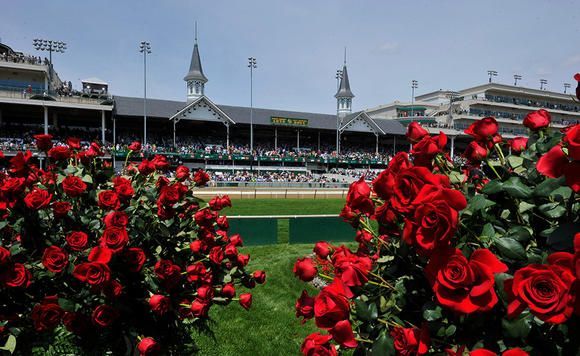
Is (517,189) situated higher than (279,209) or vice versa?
(517,189)

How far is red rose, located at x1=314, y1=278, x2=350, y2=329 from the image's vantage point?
1704 mm

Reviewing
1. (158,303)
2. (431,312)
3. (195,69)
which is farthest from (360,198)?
(195,69)

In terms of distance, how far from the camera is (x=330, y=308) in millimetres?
1703

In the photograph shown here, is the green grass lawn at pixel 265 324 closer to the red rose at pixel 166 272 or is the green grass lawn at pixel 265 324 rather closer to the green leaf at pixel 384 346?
the red rose at pixel 166 272

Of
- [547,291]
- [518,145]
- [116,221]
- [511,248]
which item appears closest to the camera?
[547,291]

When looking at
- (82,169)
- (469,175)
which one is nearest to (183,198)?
(82,169)

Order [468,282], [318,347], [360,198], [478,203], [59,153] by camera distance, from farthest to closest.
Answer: [59,153] → [360,198] → [318,347] → [478,203] → [468,282]

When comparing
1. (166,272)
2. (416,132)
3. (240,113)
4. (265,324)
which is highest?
(240,113)

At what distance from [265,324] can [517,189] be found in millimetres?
5355

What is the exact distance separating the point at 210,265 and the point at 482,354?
3131mm

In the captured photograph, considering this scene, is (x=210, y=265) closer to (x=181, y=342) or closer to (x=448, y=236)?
(x=181, y=342)

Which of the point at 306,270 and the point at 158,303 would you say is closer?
the point at 306,270

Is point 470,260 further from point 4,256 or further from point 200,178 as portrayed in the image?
point 200,178

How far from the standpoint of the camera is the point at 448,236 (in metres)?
1.33
